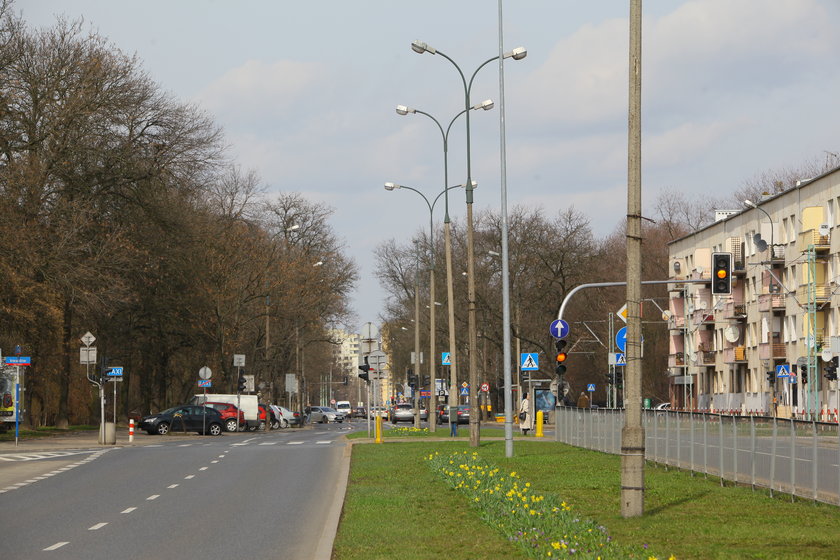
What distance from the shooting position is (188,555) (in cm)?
1372

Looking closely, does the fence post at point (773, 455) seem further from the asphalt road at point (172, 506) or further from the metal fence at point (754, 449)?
the asphalt road at point (172, 506)

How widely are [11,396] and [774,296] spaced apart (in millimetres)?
44521

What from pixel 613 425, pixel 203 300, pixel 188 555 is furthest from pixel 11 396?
pixel 188 555

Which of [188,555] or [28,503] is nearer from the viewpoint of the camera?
[188,555]

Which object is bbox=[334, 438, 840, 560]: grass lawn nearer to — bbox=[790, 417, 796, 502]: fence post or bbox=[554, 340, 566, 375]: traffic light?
bbox=[790, 417, 796, 502]: fence post

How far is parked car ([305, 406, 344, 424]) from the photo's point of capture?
99.2 m

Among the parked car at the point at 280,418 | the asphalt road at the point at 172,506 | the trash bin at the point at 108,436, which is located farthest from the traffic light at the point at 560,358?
the parked car at the point at 280,418

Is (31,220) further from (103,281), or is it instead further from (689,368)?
(689,368)

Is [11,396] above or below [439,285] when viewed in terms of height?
below

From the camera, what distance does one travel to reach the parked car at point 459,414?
7519 centimetres

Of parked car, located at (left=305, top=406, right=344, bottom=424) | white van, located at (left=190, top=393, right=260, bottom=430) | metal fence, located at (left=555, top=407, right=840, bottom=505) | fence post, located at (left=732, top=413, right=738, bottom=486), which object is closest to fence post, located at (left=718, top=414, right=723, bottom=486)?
metal fence, located at (left=555, top=407, right=840, bottom=505)

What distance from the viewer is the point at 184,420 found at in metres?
58.6

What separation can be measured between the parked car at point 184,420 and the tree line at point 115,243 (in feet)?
13.9

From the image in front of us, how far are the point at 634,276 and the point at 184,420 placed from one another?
44509 millimetres
